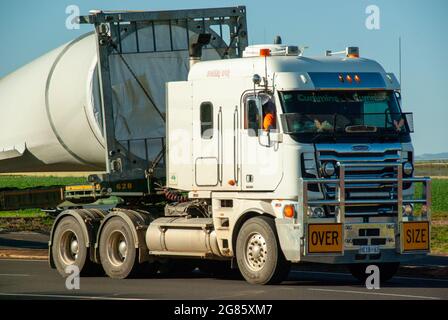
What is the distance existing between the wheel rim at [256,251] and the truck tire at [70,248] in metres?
4.08

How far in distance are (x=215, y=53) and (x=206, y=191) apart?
3.93 metres

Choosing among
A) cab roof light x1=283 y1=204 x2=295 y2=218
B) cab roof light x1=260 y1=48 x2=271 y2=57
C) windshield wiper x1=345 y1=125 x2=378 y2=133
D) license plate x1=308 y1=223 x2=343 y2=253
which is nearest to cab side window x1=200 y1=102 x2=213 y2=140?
cab roof light x1=260 y1=48 x2=271 y2=57

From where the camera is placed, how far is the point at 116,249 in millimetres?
23375

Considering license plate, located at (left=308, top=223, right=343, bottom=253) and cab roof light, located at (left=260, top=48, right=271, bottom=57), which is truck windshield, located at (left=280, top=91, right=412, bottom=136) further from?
license plate, located at (left=308, top=223, right=343, bottom=253)

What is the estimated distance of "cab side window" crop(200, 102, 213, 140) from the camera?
71.1 feet

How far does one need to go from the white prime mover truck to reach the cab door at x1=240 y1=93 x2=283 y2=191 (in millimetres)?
22

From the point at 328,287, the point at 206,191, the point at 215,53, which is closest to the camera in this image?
the point at 328,287

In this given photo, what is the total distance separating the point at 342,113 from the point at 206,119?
235 centimetres

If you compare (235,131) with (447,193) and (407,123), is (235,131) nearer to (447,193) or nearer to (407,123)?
(407,123)

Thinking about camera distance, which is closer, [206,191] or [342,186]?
[342,186]

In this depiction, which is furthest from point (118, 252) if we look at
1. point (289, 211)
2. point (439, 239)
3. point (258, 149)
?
point (439, 239)

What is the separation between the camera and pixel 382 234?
20344mm

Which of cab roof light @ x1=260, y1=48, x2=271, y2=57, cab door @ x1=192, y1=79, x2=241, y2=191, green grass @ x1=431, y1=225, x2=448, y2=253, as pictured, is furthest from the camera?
green grass @ x1=431, y1=225, x2=448, y2=253

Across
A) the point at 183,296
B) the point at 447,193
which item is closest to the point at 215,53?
the point at 183,296
